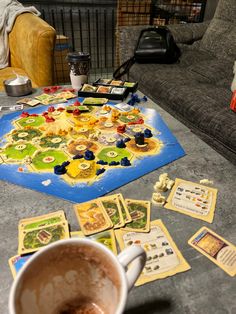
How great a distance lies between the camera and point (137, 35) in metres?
2.08

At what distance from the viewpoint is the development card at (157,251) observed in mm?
493

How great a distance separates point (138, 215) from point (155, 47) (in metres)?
1.59

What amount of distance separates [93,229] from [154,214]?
14cm

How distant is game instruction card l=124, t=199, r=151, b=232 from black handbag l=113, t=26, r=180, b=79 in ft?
5.03

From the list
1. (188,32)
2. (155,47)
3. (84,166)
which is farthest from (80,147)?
(188,32)

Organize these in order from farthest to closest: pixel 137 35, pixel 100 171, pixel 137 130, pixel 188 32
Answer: pixel 188 32 → pixel 137 35 → pixel 137 130 → pixel 100 171

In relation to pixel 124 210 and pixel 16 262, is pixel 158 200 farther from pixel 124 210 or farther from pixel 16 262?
pixel 16 262

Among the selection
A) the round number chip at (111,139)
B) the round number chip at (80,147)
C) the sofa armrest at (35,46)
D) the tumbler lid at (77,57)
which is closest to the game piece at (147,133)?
the round number chip at (111,139)

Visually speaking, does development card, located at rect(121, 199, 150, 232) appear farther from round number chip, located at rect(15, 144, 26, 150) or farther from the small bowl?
the small bowl

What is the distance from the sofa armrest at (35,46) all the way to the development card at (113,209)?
1294mm

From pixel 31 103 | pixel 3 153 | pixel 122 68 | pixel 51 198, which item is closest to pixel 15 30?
pixel 122 68

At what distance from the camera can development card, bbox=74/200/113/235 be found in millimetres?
575

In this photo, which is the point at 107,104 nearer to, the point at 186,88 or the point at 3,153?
the point at 3,153

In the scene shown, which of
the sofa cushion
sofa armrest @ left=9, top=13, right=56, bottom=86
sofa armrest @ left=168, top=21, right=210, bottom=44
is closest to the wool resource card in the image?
sofa armrest @ left=9, top=13, right=56, bottom=86
